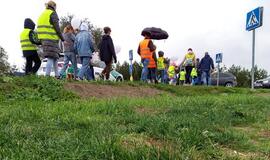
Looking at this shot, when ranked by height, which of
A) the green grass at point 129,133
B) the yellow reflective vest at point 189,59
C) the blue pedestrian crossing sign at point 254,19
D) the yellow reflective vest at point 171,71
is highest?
the blue pedestrian crossing sign at point 254,19

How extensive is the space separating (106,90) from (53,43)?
6.24 feet

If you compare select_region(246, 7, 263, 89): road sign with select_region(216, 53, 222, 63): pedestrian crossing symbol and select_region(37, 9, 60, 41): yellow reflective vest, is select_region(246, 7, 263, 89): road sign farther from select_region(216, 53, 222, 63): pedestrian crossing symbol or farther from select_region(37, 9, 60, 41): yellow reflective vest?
select_region(216, 53, 222, 63): pedestrian crossing symbol

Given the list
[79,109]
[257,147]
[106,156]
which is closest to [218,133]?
[257,147]

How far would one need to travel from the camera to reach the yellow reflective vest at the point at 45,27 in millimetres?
11148

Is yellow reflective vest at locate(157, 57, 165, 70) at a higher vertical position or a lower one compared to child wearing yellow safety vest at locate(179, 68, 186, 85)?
higher

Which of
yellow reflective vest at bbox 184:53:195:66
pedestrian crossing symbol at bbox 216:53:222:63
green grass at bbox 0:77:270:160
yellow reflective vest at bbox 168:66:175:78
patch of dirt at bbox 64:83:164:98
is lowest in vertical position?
green grass at bbox 0:77:270:160

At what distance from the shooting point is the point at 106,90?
34.7 feet

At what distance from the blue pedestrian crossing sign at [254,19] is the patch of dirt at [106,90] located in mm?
4651

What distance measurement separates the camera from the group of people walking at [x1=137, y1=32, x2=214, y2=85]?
15320 millimetres

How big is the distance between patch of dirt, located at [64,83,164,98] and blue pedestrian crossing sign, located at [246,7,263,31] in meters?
4.65

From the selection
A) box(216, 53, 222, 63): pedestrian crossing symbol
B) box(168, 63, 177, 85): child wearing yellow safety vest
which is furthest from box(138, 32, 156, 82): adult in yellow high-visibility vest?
box(216, 53, 222, 63): pedestrian crossing symbol

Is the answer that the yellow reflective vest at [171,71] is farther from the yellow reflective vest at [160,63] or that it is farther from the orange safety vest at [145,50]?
the orange safety vest at [145,50]

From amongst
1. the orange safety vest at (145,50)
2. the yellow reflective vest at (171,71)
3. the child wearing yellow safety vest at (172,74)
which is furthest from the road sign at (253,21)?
the yellow reflective vest at (171,71)

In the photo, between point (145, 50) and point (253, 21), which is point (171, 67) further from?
point (253, 21)
